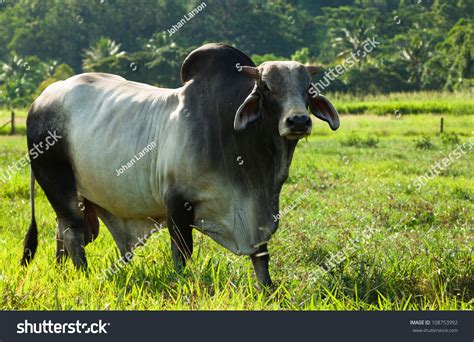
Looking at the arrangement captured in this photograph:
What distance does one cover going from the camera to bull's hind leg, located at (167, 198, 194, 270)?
14.5 feet

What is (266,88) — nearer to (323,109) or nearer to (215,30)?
(323,109)

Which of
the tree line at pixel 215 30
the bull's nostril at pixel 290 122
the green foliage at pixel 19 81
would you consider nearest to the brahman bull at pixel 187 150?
the bull's nostril at pixel 290 122

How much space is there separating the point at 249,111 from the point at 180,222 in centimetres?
73

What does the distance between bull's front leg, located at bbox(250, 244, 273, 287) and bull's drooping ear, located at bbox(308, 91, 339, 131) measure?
76 centimetres

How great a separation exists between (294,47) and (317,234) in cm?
5179

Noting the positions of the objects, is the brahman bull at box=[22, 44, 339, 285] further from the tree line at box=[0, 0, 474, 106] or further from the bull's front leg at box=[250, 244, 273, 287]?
the tree line at box=[0, 0, 474, 106]

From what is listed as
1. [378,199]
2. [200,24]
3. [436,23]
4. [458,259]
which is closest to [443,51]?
[436,23]

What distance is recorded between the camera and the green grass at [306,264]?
409cm

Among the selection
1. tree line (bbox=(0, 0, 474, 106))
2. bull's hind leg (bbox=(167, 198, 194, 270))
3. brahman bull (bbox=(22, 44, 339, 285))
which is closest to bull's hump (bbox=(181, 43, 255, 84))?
brahman bull (bbox=(22, 44, 339, 285))

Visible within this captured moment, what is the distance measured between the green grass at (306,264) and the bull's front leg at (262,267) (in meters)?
0.07

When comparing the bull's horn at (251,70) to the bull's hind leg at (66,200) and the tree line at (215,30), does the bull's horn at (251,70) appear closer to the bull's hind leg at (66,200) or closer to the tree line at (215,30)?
the bull's hind leg at (66,200)

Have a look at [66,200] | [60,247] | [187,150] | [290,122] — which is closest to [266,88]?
[290,122]

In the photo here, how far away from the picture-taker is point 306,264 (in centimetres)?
512

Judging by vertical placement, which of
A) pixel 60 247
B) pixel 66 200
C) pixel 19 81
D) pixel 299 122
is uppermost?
pixel 299 122
